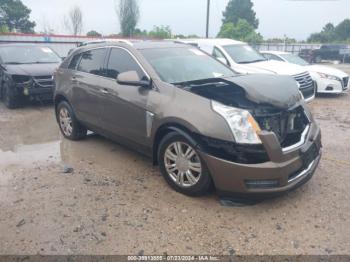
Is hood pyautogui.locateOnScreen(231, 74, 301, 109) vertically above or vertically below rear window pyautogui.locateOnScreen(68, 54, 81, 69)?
below

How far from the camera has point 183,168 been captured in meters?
3.87

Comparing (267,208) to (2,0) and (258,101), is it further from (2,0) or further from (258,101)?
(2,0)

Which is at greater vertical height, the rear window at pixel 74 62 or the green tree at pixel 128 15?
the green tree at pixel 128 15

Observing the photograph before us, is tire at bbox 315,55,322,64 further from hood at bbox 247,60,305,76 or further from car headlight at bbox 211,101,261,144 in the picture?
car headlight at bbox 211,101,261,144

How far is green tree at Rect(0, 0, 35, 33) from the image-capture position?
154ft

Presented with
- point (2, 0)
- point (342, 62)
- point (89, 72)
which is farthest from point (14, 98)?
point (2, 0)

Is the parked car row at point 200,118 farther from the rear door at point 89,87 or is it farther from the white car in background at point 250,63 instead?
the white car in background at point 250,63

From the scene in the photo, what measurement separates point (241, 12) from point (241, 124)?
71.4 m

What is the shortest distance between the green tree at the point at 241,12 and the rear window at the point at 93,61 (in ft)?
222

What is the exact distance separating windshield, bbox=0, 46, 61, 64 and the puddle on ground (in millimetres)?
4369

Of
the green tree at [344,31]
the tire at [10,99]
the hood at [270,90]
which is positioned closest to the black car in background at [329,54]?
the tire at [10,99]

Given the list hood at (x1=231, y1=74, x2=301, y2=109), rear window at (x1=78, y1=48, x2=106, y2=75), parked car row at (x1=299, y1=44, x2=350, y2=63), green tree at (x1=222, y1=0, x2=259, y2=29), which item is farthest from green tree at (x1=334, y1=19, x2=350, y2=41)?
hood at (x1=231, y1=74, x2=301, y2=109)

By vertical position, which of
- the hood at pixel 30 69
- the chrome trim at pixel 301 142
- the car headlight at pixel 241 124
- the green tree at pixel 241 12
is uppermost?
the green tree at pixel 241 12

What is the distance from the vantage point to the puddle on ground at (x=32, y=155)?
5.18 m
